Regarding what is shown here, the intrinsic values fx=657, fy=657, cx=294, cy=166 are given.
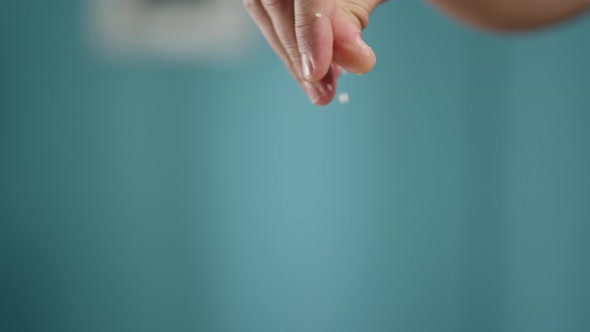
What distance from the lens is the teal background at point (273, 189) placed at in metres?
1.57

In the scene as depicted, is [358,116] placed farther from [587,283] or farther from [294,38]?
[294,38]

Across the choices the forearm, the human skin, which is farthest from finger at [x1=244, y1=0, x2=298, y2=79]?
the forearm

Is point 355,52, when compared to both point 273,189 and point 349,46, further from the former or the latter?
point 273,189

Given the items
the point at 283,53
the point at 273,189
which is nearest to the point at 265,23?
the point at 283,53

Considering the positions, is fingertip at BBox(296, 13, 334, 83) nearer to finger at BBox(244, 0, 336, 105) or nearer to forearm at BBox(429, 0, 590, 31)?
finger at BBox(244, 0, 336, 105)

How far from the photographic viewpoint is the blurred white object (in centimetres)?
162

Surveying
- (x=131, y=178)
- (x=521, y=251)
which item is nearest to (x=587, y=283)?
(x=521, y=251)

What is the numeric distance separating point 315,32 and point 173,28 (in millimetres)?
1235

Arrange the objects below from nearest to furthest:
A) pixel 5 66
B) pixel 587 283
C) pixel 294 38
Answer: pixel 294 38 < pixel 587 283 < pixel 5 66

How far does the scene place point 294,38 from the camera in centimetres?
52

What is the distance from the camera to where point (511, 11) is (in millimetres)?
772

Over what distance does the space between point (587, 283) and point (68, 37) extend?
1396 mm

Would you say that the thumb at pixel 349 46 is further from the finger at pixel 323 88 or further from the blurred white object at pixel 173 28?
the blurred white object at pixel 173 28

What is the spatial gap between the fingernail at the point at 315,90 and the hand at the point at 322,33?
0.6 inches
